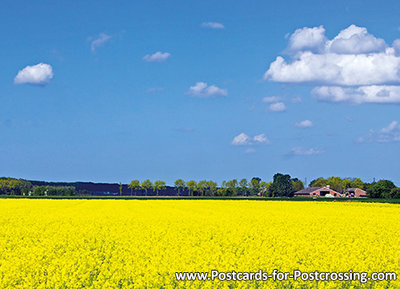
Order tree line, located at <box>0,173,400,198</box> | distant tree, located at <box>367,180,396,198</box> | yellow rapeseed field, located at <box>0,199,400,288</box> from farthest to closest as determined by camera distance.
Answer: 1. tree line, located at <box>0,173,400,198</box>
2. distant tree, located at <box>367,180,396,198</box>
3. yellow rapeseed field, located at <box>0,199,400,288</box>

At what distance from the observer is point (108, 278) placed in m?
10.9

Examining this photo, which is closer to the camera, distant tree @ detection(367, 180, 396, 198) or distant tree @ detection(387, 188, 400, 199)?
distant tree @ detection(387, 188, 400, 199)

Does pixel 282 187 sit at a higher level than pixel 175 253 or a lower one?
higher

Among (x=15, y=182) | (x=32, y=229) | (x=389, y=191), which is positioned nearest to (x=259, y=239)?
(x=32, y=229)

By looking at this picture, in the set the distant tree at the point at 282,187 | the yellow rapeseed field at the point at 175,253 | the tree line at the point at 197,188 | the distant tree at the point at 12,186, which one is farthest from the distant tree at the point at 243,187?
the yellow rapeseed field at the point at 175,253

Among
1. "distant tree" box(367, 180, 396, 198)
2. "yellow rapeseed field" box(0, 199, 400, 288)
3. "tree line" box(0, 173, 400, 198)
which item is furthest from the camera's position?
"tree line" box(0, 173, 400, 198)

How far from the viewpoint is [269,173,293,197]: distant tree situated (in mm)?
142250

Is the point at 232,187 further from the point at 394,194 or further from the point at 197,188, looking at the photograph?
the point at 394,194

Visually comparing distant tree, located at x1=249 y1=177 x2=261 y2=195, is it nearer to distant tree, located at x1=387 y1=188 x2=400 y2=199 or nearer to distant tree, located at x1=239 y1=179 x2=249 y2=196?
distant tree, located at x1=239 y1=179 x2=249 y2=196

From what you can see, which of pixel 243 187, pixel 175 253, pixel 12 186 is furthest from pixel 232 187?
pixel 175 253

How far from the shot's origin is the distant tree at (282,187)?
142 m

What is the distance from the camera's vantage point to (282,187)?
468 ft

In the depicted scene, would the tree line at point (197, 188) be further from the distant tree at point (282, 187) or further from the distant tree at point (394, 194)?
the distant tree at point (394, 194)

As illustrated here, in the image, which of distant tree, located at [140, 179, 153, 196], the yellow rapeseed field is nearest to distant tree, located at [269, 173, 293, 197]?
distant tree, located at [140, 179, 153, 196]
